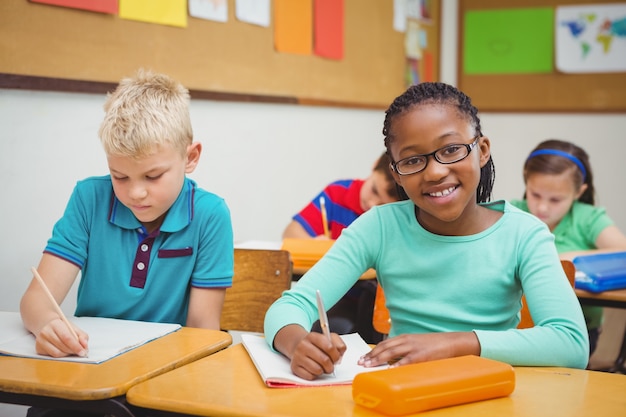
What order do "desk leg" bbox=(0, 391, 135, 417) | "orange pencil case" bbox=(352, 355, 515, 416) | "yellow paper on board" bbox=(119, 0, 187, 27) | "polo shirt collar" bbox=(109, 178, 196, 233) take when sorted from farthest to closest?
"yellow paper on board" bbox=(119, 0, 187, 27) → "polo shirt collar" bbox=(109, 178, 196, 233) → "desk leg" bbox=(0, 391, 135, 417) → "orange pencil case" bbox=(352, 355, 515, 416)

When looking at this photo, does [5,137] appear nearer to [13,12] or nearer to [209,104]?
[13,12]

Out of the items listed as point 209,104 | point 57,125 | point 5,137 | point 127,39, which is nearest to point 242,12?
point 209,104

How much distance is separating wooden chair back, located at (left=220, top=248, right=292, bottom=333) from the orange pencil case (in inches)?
38.5

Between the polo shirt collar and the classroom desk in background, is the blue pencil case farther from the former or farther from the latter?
the polo shirt collar

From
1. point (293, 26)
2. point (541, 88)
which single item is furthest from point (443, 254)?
point (541, 88)

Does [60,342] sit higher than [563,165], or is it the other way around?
[563,165]

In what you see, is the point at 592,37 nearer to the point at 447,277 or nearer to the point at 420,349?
the point at 447,277

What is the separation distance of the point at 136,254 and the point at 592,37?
4164 mm

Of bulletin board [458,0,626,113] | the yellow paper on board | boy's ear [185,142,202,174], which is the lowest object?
boy's ear [185,142,202,174]

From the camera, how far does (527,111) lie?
5.45 meters

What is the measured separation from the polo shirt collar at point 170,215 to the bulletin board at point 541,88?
3.95 metres

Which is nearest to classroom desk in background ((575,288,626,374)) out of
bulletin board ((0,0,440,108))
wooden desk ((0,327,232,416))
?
wooden desk ((0,327,232,416))

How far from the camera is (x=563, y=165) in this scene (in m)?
3.14

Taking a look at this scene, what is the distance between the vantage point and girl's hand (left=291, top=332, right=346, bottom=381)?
1.29m
